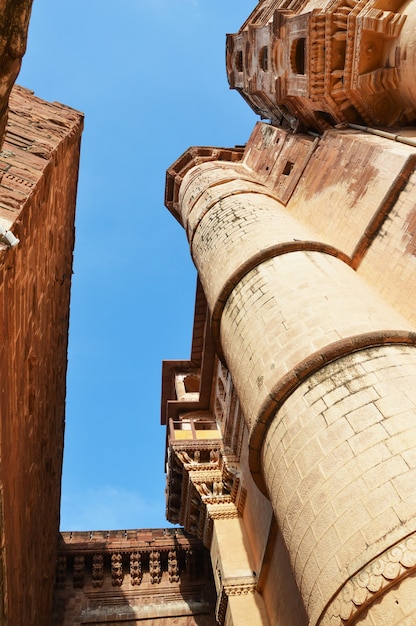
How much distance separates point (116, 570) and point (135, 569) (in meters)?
0.31

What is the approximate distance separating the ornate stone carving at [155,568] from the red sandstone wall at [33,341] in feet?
5.32

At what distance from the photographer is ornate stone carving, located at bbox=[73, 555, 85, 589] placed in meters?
8.48

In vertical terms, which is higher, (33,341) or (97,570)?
(33,341)

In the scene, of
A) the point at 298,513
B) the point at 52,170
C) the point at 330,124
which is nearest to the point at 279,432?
the point at 298,513

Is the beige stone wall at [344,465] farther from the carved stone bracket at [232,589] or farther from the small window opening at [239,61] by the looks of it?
the small window opening at [239,61]

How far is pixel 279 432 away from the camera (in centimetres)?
457

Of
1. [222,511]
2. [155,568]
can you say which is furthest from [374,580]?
[155,568]

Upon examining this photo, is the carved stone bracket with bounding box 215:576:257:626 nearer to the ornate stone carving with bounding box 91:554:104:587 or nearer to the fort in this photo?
the fort

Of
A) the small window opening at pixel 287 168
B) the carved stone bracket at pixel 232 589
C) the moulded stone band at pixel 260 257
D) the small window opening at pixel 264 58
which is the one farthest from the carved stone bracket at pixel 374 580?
the small window opening at pixel 264 58


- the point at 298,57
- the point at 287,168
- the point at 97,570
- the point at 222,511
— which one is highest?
the point at 298,57

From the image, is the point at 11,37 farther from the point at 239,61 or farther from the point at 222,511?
the point at 239,61

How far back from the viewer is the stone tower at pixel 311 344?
355 centimetres

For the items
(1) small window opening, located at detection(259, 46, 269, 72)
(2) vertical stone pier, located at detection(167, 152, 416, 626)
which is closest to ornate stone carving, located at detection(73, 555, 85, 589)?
(2) vertical stone pier, located at detection(167, 152, 416, 626)

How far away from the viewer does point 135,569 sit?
28.6ft
